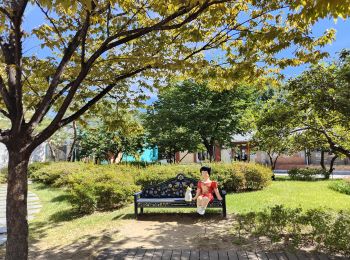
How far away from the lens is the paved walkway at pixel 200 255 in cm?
618

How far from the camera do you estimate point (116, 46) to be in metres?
6.41

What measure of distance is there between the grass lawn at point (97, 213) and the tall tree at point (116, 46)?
297cm

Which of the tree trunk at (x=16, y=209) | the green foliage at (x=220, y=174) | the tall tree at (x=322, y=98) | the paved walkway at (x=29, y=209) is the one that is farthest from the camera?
the green foliage at (x=220, y=174)

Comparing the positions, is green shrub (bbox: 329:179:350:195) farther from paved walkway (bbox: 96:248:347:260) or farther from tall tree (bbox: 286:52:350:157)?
paved walkway (bbox: 96:248:347:260)

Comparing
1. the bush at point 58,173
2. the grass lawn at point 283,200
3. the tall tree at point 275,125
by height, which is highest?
the tall tree at point 275,125

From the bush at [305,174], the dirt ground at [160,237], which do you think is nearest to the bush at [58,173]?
the dirt ground at [160,237]

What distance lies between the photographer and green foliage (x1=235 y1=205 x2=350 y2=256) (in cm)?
629

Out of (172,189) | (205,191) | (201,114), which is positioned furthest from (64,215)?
(201,114)

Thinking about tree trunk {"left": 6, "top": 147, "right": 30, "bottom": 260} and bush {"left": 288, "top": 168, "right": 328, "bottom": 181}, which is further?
bush {"left": 288, "top": 168, "right": 328, "bottom": 181}

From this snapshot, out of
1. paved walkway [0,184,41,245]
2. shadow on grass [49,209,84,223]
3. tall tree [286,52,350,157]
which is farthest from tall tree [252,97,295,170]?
paved walkway [0,184,41,245]

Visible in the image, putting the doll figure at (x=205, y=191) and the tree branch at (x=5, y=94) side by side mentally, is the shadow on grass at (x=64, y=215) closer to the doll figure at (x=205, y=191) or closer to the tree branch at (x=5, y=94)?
the doll figure at (x=205, y=191)

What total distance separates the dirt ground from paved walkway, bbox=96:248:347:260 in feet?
1.33

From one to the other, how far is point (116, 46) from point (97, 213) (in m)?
6.10

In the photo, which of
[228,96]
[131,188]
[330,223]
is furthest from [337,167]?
[330,223]
